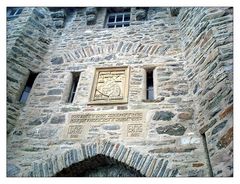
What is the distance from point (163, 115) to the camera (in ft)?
14.4

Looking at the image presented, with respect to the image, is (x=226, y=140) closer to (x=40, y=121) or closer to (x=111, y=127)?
(x=111, y=127)

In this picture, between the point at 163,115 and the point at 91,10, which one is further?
the point at 91,10

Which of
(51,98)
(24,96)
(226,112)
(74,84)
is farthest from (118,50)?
(226,112)

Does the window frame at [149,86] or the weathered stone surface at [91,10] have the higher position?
the weathered stone surface at [91,10]

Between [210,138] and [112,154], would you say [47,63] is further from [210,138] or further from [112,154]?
[210,138]

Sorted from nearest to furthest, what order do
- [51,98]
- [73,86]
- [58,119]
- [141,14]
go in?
[58,119] → [51,98] → [73,86] → [141,14]

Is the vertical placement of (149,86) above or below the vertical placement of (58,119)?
above

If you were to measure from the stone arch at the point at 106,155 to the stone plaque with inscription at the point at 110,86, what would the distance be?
87 cm

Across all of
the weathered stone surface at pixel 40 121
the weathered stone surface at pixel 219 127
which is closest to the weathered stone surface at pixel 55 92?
the weathered stone surface at pixel 40 121

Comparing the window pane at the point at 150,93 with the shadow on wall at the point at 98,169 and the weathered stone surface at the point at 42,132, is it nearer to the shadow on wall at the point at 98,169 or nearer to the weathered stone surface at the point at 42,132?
the shadow on wall at the point at 98,169

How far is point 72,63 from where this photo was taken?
5570mm

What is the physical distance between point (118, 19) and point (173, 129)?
3.66 m

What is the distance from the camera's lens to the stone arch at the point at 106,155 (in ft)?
12.3

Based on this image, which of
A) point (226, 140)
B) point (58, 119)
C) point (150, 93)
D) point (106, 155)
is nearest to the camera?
point (226, 140)
